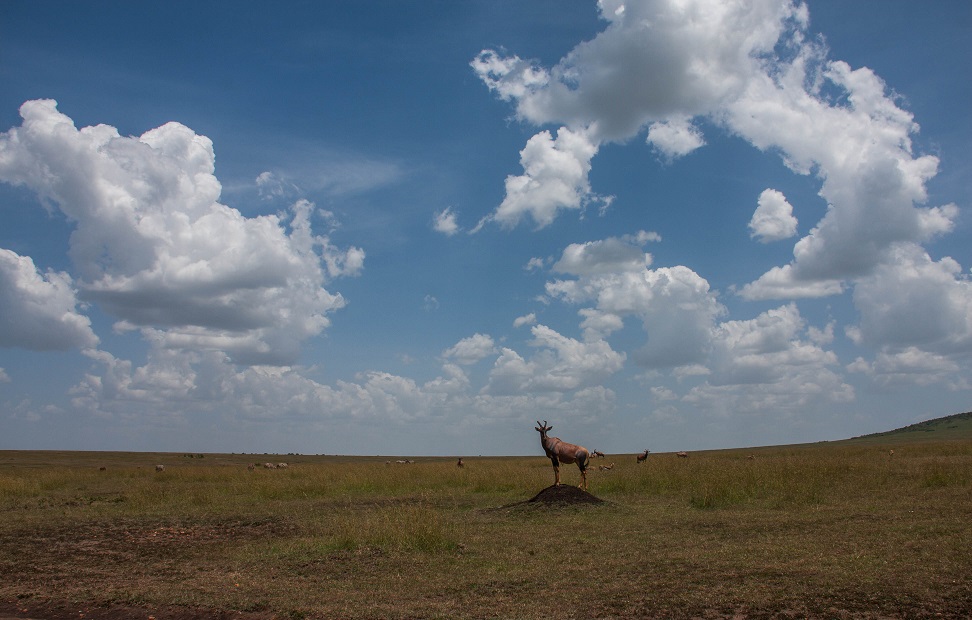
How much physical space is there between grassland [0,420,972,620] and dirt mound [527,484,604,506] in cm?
36

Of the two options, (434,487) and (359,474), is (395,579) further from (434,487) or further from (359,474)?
(359,474)

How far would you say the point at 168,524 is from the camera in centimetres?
1727

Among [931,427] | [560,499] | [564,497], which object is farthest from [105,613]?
[931,427]

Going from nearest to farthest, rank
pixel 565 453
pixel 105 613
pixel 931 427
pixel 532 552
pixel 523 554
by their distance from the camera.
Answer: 1. pixel 105 613
2. pixel 523 554
3. pixel 532 552
4. pixel 565 453
5. pixel 931 427

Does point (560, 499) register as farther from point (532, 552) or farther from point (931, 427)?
point (931, 427)

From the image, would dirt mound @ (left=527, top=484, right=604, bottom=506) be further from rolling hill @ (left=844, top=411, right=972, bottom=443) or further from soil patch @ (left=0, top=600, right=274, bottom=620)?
rolling hill @ (left=844, top=411, right=972, bottom=443)

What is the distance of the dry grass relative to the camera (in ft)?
28.1

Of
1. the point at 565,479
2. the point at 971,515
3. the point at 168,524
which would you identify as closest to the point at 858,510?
the point at 971,515

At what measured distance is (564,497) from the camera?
59.2 ft

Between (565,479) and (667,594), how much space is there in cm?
2087

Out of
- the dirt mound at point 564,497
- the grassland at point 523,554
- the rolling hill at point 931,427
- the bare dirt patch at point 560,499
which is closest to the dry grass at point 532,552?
the grassland at point 523,554

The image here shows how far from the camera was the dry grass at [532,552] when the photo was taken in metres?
8.55

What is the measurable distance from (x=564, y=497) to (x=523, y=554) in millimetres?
6144

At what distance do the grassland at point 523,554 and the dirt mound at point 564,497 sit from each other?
1.19 feet
